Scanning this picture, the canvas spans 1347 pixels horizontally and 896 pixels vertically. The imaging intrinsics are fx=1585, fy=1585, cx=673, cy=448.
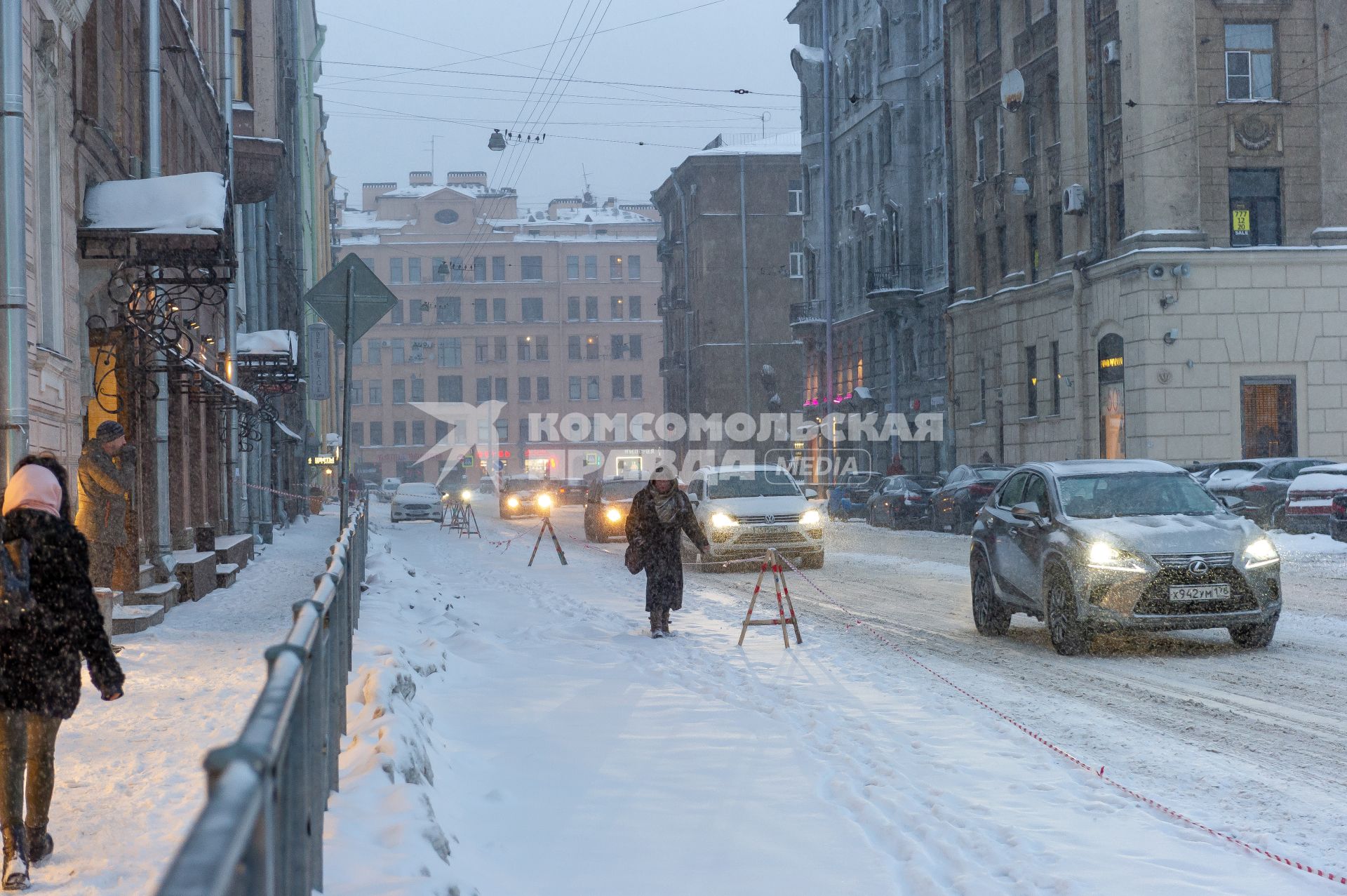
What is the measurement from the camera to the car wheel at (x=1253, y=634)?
40.5 feet

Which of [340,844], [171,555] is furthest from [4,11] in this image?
[340,844]

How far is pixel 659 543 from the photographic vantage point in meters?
14.5

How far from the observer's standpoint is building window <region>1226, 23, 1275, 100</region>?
3691cm

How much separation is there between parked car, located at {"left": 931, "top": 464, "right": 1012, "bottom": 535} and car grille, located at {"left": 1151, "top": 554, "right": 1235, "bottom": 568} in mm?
22116

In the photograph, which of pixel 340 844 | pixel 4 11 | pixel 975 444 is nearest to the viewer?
pixel 340 844

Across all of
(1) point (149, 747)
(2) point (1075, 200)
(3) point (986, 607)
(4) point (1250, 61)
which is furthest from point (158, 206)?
(4) point (1250, 61)

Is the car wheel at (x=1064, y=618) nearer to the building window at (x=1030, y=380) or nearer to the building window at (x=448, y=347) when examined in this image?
the building window at (x=1030, y=380)

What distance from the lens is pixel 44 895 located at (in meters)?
5.71

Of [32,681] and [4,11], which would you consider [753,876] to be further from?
[4,11]

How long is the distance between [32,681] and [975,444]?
4454 cm

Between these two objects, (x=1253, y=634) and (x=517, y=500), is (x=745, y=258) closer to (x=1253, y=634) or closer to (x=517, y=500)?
(x=517, y=500)

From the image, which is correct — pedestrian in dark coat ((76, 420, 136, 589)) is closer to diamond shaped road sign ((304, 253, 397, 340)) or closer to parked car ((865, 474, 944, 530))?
diamond shaped road sign ((304, 253, 397, 340))

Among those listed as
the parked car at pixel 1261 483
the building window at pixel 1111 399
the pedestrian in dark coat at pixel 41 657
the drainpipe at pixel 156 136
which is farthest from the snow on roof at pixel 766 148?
the pedestrian in dark coat at pixel 41 657

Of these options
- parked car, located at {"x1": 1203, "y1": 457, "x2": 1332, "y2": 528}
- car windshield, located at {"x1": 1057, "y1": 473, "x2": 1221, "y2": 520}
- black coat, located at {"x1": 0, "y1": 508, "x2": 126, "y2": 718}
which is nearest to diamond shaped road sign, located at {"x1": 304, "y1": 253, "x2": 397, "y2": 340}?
car windshield, located at {"x1": 1057, "y1": 473, "x2": 1221, "y2": 520}
